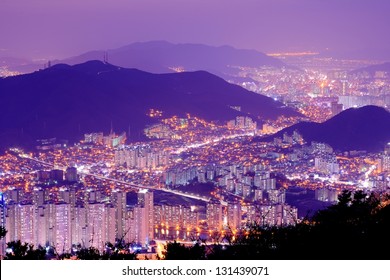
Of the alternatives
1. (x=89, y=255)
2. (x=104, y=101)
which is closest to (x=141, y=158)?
(x=104, y=101)

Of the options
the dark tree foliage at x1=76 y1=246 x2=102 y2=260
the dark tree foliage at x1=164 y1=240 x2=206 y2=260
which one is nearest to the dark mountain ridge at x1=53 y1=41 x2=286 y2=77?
the dark tree foliage at x1=76 y1=246 x2=102 y2=260

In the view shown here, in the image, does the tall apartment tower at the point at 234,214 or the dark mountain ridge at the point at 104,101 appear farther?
the dark mountain ridge at the point at 104,101

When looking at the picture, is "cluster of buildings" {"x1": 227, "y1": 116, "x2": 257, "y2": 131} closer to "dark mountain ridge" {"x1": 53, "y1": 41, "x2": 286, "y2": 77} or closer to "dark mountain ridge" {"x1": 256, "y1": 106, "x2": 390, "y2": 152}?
"dark mountain ridge" {"x1": 256, "y1": 106, "x2": 390, "y2": 152}

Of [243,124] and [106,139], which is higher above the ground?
[243,124]

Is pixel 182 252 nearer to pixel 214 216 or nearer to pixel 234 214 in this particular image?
pixel 234 214

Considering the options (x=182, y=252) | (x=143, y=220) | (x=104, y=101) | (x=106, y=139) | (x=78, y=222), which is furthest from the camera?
(x=104, y=101)

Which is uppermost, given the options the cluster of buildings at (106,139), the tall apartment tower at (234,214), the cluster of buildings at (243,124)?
the cluster of buildings at (243,124)

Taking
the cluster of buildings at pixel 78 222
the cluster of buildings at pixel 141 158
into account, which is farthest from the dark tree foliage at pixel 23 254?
the cluster of buildings at pixel 141 158

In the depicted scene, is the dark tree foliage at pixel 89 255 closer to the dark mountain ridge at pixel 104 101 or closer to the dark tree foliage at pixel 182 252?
the dark tree foliage at pixel 182 252

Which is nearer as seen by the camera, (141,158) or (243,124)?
(141,158)
